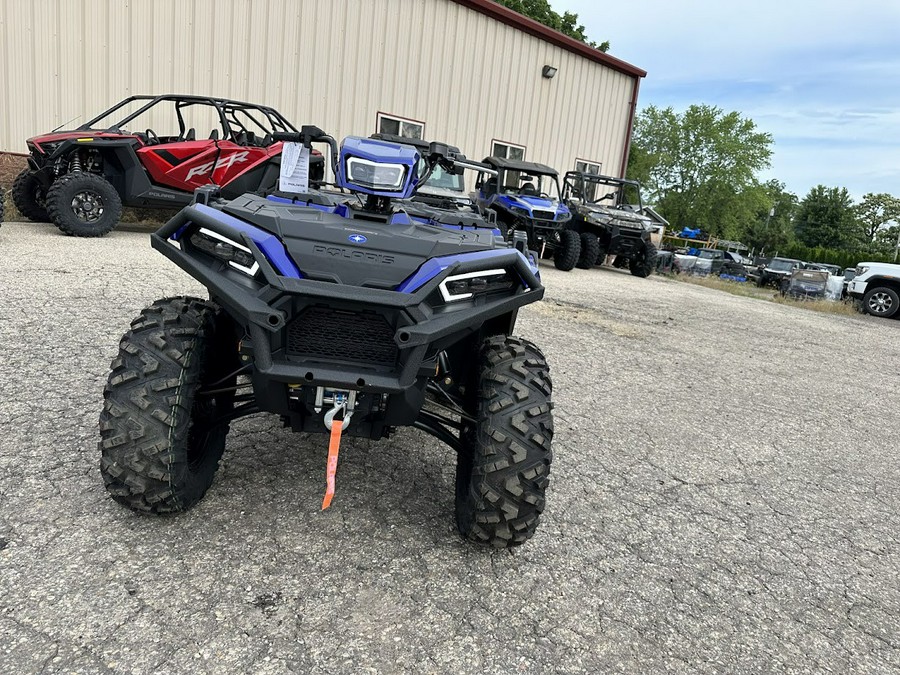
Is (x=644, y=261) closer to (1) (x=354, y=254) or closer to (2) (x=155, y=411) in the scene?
(1) (x=354, y=254)

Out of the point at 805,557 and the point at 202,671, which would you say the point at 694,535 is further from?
the point at 202,671

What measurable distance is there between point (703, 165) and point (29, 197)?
50.7 metres

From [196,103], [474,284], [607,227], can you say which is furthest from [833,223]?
[474,284]

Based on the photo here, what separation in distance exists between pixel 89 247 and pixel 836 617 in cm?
830

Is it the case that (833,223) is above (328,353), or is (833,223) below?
above

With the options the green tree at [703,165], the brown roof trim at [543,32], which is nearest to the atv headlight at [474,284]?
the brown roof trim at [543,32]

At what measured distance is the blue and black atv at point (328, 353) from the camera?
2.09 meters

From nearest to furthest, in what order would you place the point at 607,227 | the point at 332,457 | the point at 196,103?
the point at 332,457
the point at 196,103
the point at 607,227

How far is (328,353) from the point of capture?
217 cm


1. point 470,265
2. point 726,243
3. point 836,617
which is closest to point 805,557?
point 836,617

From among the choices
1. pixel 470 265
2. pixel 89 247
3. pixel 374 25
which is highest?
pixel 374 25

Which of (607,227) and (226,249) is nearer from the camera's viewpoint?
(226,249)

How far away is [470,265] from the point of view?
2.22 metres

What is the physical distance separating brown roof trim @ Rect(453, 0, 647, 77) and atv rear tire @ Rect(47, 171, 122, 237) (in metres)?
8.99
